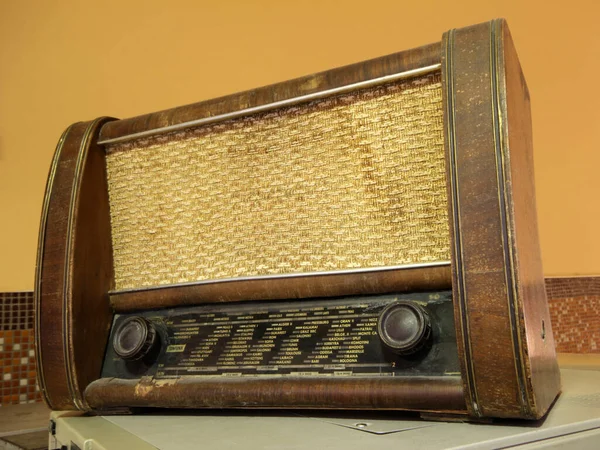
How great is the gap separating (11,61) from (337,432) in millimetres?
1458

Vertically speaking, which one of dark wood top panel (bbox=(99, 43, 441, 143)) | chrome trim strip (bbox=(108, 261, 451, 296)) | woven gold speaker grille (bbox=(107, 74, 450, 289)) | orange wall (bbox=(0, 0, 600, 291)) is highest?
orange wall (bbox=(0, 0, 600, 291))

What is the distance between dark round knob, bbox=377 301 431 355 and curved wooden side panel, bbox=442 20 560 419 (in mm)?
64

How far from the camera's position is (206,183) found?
1.06m

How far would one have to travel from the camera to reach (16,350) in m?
1.60

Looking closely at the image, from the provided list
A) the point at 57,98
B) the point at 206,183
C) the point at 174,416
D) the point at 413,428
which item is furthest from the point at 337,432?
the point at 57,98

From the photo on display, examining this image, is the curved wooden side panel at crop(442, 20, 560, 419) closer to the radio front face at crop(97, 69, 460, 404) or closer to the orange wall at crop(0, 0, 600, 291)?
A: the radio front face at crop(97, 69, 460, 404)

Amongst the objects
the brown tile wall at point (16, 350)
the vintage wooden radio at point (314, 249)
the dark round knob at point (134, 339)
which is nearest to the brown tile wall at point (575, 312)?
the vintage wooden radio at point (314, 249)

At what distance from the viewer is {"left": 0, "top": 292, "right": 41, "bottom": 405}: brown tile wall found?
158cm

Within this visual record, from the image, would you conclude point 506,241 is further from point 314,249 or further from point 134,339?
point 134,339

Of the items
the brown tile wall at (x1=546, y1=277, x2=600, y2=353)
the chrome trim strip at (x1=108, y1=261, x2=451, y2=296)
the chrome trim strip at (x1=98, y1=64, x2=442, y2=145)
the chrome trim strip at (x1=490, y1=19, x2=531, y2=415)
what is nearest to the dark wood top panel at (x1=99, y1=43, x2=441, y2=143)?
the chrome trim strip at (x1=98, y1=64, x2=442, y2=145)

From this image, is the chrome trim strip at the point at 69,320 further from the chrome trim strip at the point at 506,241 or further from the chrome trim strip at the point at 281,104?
the chrome trim strip at the point at 506,241

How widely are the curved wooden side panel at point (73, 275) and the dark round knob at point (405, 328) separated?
512 mm

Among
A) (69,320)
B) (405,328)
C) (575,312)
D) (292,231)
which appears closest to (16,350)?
(69,320)

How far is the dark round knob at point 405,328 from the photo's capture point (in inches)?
31.6
